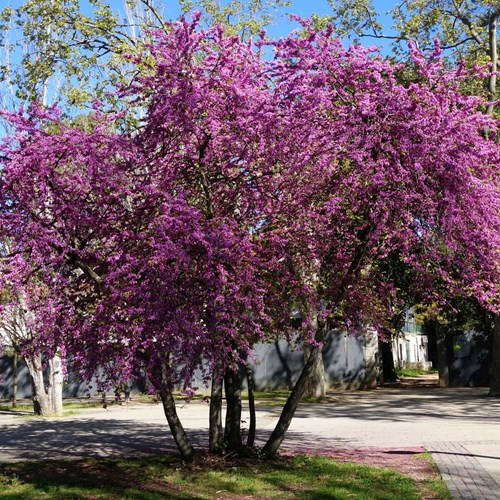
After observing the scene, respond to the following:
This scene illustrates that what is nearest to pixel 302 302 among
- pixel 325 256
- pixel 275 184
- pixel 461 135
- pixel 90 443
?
pixel 325 256

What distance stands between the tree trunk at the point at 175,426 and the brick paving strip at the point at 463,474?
347cm

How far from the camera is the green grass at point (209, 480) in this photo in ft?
27.7

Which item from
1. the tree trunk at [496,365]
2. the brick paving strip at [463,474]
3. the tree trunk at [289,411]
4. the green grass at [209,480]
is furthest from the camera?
the tree trunk at [496,365]

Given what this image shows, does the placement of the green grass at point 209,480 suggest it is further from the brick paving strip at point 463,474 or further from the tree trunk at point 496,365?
the tree trunk at point 496,365

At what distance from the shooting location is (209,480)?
9.28 metres

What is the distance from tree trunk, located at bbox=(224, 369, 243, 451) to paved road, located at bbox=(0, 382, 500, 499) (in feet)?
6.28

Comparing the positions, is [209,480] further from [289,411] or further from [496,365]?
[496,365]

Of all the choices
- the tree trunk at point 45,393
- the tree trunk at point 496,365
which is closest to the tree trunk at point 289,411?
the tree trunk at point 45,393

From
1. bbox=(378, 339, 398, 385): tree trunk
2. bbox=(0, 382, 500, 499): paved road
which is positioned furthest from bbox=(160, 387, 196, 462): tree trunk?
bbox=(378, 339, 398, 385): tree trunk

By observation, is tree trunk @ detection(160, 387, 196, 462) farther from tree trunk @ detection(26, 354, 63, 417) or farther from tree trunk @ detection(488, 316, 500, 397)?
tree trunk @ detection(488, 316, 500, 397)

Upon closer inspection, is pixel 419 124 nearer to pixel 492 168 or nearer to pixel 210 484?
pixel 492 168

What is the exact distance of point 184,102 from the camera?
870 cm

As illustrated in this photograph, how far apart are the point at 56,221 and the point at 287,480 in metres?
4.32

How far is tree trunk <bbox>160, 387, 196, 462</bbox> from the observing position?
10.0 metres
